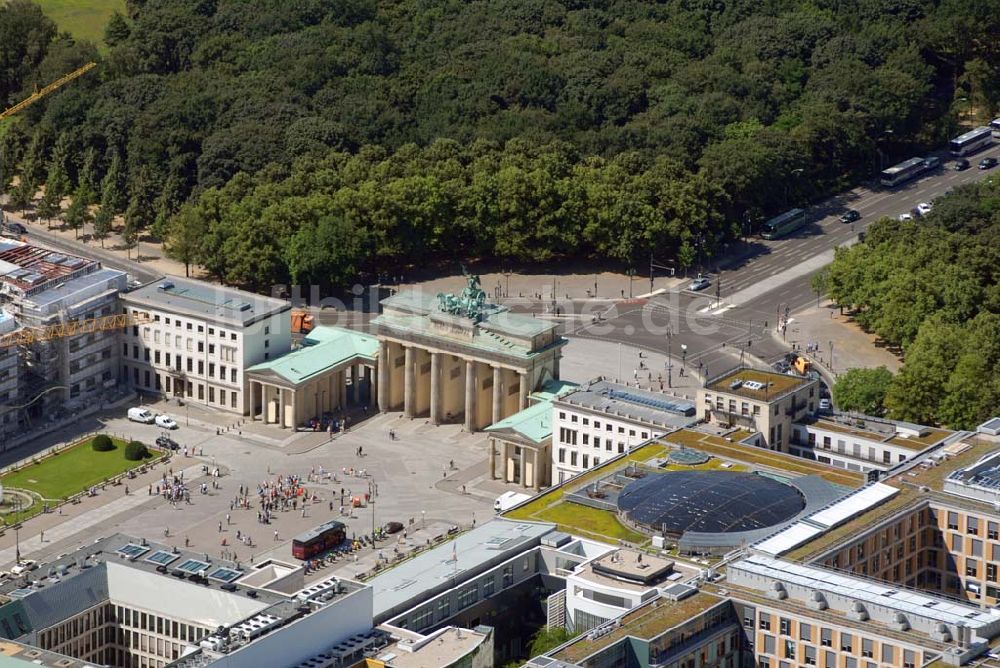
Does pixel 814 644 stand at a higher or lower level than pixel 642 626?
lower

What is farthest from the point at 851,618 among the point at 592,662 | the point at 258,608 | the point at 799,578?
the point at 258,608

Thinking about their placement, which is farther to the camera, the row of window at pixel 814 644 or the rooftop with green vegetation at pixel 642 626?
the rooftop with green vegetation at pixel 642 626

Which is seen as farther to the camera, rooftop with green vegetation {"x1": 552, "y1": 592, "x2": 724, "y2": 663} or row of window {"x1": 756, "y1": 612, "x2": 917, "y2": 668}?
rooftop with green vegetation {"x1": 552, "y1": 592, "x2": 724, "y2": 663}

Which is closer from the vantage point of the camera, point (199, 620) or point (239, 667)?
point (239, 667)

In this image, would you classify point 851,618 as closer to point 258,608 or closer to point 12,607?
point 258,608

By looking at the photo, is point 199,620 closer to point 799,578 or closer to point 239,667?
point 239,667

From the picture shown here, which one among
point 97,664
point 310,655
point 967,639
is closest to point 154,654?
point 97,664
